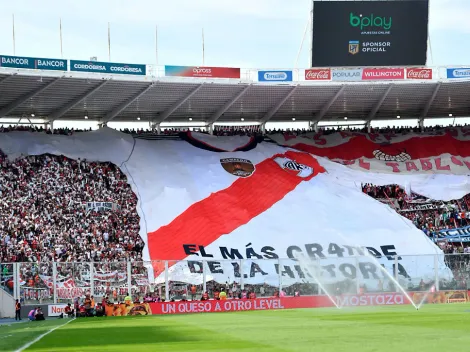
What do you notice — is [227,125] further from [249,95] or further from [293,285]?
[293,285]

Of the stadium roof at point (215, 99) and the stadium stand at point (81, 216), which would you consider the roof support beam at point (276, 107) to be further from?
the stadium stand at point (81, 216)

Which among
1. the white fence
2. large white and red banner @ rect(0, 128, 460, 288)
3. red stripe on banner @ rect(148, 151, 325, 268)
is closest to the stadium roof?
large white and red banner @ rect(0, 128, 460, 288)

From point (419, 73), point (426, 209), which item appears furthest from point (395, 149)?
point (419, 73)

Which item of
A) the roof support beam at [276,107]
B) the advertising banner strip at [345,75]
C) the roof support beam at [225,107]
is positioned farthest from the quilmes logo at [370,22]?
the roof support beam at [225,107]

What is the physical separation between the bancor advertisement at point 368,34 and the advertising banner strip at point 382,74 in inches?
17.1

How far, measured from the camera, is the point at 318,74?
2340 inches

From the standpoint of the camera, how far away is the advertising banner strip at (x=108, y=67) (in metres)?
54.5

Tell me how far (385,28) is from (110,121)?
817 inches

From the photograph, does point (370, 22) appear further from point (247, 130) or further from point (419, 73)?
point (247, 130)

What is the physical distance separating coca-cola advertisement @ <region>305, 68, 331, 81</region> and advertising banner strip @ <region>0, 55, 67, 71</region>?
1594cm

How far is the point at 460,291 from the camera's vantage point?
147 ft

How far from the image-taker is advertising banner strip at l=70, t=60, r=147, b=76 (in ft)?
179

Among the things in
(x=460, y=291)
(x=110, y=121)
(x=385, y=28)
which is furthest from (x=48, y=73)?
(x=460, y=291)

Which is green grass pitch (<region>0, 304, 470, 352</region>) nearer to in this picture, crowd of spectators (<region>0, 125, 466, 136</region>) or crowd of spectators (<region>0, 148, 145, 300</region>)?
crowd of spectators (<region>0, 148, 145, 300</region>)
